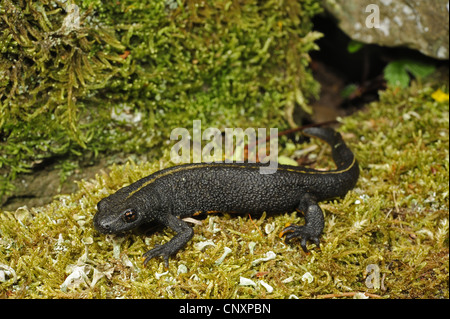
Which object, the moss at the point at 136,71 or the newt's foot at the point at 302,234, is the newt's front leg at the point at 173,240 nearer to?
the newt's foot at the point at 302,234

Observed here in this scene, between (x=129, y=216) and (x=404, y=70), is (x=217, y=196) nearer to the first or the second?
(x=129, y=216)

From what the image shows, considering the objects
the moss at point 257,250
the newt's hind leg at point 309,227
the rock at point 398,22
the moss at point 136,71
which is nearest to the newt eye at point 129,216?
the moss at point 257,250

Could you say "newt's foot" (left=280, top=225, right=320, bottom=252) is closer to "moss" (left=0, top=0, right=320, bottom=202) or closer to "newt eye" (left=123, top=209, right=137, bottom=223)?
"newt eye" (left=123, top=209, right=137, bottom=223)

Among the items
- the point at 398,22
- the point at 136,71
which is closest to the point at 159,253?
the point at 136,71

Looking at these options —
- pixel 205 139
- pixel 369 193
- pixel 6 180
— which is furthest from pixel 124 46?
pixel 369 193

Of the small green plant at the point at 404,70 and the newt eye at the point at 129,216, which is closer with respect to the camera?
the newt eye at the point at 129,216

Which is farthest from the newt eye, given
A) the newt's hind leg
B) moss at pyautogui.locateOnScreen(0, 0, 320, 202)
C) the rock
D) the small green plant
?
the small green plant

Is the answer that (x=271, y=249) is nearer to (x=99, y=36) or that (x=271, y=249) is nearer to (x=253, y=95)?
(x=253, y=95)

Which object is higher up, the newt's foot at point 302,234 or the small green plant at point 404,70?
the small green plant at point 404,70
